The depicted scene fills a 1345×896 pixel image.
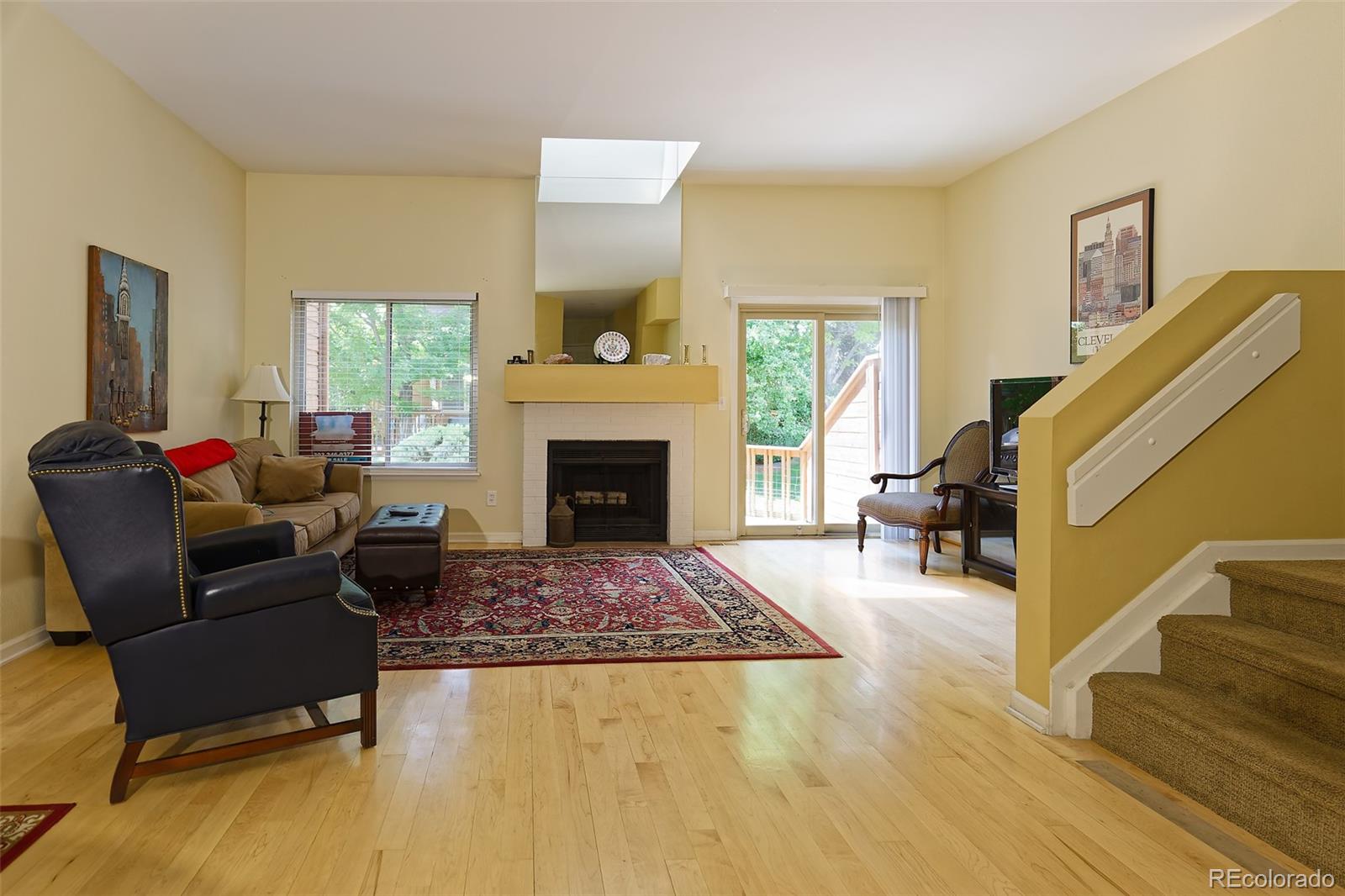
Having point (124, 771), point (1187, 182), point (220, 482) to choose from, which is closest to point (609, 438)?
point (220, 482)

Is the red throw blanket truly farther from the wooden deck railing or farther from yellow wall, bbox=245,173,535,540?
the wooden deck railing

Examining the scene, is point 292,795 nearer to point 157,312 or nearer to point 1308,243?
point 157,312

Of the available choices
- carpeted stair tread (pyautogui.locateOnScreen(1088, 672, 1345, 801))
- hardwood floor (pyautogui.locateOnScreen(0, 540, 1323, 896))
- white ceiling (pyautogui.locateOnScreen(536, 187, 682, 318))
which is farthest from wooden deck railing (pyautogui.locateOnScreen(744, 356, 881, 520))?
carpeted stair tread (pyautogui.locateOnScreen(1088, 672, 1345, 801))

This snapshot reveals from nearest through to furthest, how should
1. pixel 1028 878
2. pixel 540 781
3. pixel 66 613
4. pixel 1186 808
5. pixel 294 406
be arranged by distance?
pixel 1028 878 → pixel 1186 808 → pixel 540 781 → pixel 66 613 → pixel 294 406

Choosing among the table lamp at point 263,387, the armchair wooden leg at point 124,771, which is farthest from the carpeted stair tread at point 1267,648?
the table lamp at point 263,387

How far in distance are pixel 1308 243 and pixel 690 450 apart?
4.18 meters

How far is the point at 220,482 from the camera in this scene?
16.7 feet

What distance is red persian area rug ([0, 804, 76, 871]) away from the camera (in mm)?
2082

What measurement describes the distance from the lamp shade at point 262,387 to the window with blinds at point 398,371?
56 centimetres

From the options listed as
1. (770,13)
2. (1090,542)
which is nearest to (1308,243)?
(1090,542)

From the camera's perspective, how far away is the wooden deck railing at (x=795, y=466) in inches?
290

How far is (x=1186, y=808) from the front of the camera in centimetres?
235

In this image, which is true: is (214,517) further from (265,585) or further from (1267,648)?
(1267,648)
